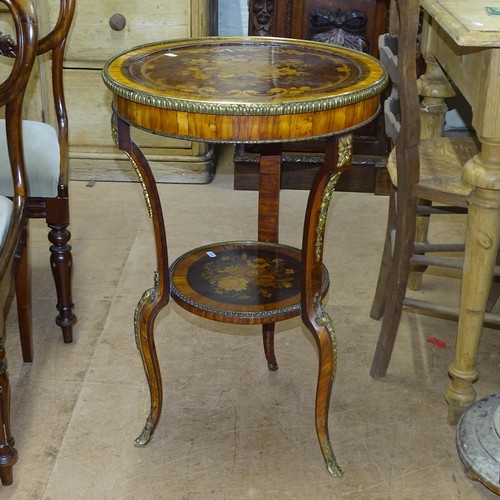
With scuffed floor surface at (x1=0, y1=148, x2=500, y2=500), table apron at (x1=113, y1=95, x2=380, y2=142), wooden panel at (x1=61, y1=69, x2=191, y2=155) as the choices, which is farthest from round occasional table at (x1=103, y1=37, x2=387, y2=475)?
wooden panel at (x1=61, y1=69, x2=191, y2=155)

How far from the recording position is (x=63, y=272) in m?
2.45

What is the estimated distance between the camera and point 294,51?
6.91ft

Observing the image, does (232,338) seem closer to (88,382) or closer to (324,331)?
(88,382)

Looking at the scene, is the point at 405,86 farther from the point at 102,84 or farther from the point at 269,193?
the point at 102,84

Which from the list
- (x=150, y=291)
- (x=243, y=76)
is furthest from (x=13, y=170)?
(x=243, y=76)

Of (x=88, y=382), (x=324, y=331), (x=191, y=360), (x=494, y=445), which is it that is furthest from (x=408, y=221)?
(x=88, y=382)

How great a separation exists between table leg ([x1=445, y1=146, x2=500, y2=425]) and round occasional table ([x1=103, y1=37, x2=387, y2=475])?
0.30 meters

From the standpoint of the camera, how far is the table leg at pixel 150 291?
187cm

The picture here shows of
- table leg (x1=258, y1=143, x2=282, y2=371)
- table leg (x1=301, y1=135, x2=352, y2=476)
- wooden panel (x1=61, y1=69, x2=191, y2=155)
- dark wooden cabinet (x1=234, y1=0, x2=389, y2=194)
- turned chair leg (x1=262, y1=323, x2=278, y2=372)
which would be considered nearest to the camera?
table leg (x1=301, y1=135, x2=352, y2=476)

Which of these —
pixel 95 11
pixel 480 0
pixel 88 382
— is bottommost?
pixel 88 382

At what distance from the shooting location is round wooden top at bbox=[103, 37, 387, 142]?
1639 mm

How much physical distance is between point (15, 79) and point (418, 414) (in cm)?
137

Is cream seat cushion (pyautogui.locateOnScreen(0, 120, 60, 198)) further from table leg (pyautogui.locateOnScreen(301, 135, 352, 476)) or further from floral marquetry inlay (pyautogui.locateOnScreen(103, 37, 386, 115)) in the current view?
table leg (pyautogui.locateOnScreen(301, 135, 352, 476))

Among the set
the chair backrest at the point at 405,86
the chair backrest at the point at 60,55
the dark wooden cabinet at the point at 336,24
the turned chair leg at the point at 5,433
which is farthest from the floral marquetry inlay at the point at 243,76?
the dark wooden cabinet at the point at 336,24
